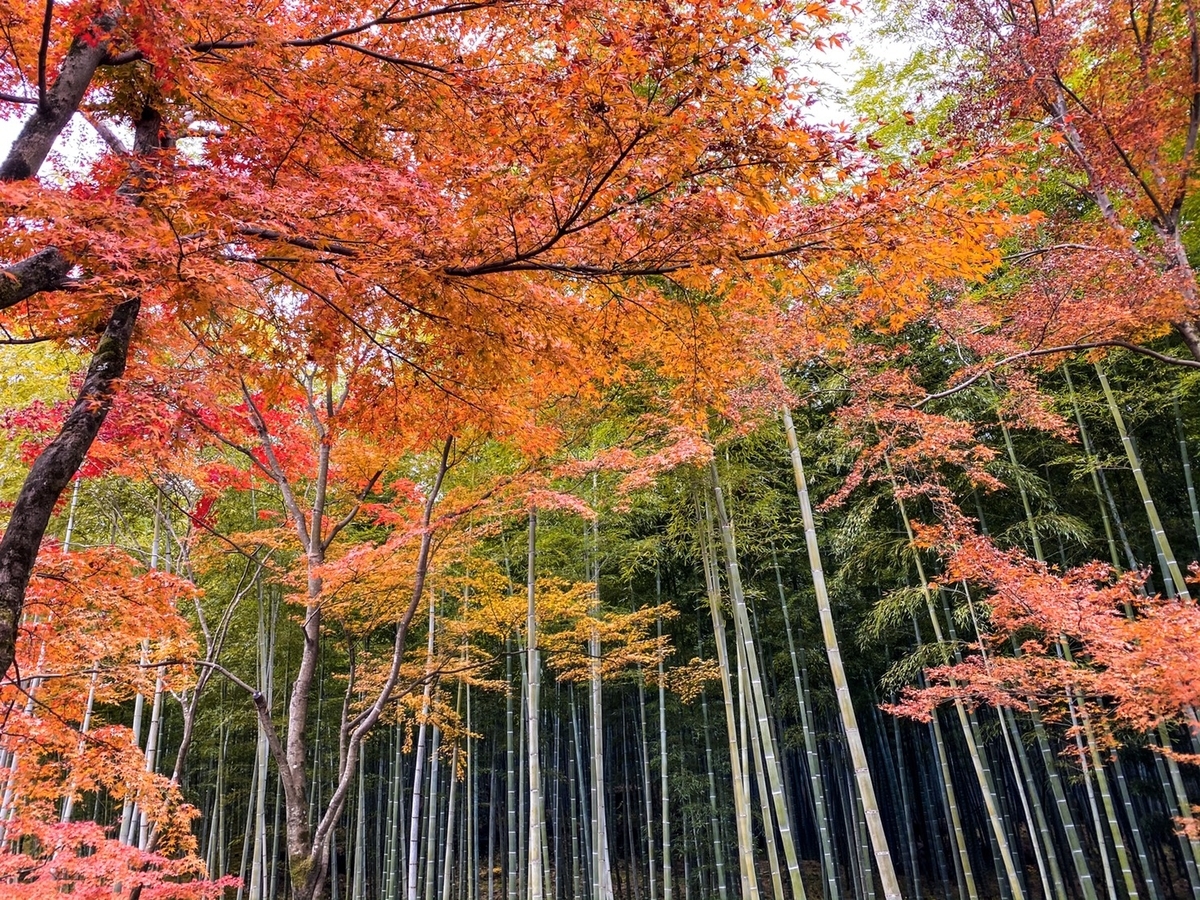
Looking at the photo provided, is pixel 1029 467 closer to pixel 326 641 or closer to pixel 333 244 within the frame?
pixel 333 244

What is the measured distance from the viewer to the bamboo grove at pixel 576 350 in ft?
6.86

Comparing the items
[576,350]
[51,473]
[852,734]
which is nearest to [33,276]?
[51,473]

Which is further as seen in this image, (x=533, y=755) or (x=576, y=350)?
(x=533, y=755)

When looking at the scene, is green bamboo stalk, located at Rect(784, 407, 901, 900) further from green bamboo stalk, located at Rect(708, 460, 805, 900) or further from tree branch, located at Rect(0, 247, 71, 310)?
tree branch, located at Rect(0, 247, 71, 310)

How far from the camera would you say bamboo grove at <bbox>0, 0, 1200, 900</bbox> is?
2.09 metres

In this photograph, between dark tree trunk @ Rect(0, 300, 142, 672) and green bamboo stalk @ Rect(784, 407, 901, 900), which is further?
green bamboo stalk @ Rect(784, 407, 901, 900)

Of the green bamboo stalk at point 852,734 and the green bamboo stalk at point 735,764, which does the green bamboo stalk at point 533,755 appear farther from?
the green bamboo stalk at point 852,734

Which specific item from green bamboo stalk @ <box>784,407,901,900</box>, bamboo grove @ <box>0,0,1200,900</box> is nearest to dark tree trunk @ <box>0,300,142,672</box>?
bamboo grove @ <box>0,0,1200,900</box>

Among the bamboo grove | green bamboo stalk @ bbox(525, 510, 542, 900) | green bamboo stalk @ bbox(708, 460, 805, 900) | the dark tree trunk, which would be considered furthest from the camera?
green bamboo stalk @ bbox(525, 510, 542, 900)

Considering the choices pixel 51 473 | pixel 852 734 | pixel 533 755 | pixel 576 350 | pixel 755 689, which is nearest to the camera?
pixel 51 473

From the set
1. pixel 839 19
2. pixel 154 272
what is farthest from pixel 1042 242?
pixel 154 272

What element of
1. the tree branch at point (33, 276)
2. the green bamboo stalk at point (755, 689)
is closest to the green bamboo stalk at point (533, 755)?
the green bamboo stalk at point (755, 689)

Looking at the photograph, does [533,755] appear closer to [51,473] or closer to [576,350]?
[576,350]

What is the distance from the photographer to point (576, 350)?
2.91 metres
